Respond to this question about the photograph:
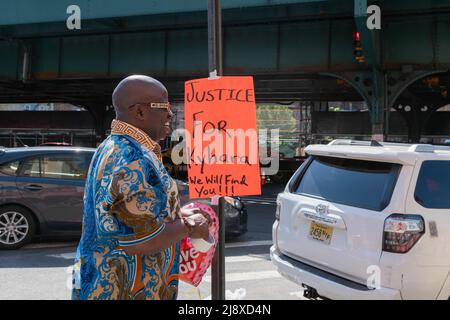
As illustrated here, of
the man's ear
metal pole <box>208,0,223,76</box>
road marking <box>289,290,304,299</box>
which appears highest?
metal pole <box>208,0,223,76</box>

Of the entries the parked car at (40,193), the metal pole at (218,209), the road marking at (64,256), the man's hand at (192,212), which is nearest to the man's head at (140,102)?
the man's hand at (192,212)

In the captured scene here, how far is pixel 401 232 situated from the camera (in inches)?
151

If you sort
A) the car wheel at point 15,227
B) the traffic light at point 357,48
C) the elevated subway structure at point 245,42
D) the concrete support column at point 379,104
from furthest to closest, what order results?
1. the concrete support column at point 379,104
2. the traffic light at point 357,48
3. the elevated subway structure at point 245,42
4. the car wheel at point 15,227

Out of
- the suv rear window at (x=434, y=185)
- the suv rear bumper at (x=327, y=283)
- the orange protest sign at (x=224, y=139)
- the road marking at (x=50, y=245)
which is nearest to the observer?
the orange protest sign at (x=224, y=139)

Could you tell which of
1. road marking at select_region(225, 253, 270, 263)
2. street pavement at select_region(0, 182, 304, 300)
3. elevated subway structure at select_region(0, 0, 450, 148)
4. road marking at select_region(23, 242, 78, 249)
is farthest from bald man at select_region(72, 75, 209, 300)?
elevated subway structure at select_region(0, 0, 450, 148)

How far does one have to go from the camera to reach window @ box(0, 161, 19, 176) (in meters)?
7.92

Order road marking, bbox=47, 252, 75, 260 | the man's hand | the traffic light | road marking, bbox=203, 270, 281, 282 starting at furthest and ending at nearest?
1. the traffic light
2. road marking, bbox=47, 252, 75, 260
3. road marking, bbox=203, 270, 281, 282
4. the man's hand

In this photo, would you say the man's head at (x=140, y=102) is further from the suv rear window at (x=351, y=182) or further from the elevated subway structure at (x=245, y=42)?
the elevated subway structure at (x=245, y=42)

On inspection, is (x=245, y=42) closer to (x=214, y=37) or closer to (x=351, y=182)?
(x=351, y=182)

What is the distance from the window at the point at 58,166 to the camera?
807 centimetres

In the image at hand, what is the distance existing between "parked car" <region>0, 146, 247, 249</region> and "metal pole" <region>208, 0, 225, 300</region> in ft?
17.0

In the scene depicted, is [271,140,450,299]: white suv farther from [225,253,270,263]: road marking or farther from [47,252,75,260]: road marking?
[47,252,75,260]: road marking

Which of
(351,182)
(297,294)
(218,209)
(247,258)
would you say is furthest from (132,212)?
(247,258)

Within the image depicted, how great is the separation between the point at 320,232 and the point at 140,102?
8.86 feet
